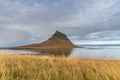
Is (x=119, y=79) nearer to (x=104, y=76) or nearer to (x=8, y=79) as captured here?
(x=104, y=76)

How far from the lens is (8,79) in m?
6.31

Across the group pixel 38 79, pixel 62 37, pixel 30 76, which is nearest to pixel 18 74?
pixel 30 76

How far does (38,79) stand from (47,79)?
313 mm

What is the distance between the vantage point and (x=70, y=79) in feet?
22.8

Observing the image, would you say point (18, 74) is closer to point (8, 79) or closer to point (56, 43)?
point (8, 79)

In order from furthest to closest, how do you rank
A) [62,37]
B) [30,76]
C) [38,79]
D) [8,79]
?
[62,37], [30,76], [38,79], [8,79]

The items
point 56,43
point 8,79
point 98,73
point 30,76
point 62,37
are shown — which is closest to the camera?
point 8,79

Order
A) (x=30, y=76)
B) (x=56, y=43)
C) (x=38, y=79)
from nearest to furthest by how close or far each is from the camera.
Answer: (x=38, y=79)
(x=30, y=76)
(x=56, y=43)

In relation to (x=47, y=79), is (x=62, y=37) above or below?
above

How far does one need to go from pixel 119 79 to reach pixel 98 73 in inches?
53.1

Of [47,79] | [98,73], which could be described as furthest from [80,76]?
[47,79]

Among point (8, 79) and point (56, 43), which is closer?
point (8, 79)

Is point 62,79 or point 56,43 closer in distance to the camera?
point 62,79

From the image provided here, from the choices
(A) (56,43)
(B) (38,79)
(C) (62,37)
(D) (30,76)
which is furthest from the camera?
(C) (62,37)
